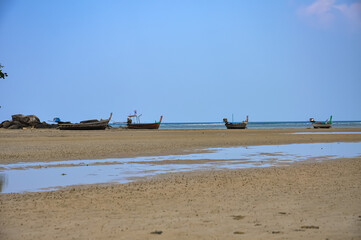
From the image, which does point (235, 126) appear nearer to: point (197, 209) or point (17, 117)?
point (17, 117)

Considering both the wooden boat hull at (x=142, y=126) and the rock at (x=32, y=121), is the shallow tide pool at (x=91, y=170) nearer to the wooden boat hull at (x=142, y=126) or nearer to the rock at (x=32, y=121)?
the wooden boat hull at (x=142, y=126)

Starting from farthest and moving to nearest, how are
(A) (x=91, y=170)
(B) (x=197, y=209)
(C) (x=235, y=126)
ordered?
(C) (x=235, y=126) < (A) (x=91, y=170) < (B) (x=197, y=209)

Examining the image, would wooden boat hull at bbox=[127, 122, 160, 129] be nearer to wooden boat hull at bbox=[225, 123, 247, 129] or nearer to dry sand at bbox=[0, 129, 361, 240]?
wooden boat hull at bbox=[225, 123, 247, 129]

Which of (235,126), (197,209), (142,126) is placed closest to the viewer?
(197,209)

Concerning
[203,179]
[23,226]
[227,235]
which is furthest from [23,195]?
[227,235]

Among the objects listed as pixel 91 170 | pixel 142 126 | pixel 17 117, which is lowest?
pixel 91 170

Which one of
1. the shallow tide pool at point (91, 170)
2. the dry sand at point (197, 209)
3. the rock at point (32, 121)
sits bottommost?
the shallow tide pool at point (91, 170)

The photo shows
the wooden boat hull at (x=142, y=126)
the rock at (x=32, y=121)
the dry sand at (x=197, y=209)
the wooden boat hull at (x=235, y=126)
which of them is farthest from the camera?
the rock at (x=32, y=121)

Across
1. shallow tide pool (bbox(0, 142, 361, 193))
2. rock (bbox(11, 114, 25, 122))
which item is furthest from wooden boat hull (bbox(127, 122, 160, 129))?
shallow tide pool (bbox(0, 142, 361, 193))

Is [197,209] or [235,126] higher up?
[235,126]

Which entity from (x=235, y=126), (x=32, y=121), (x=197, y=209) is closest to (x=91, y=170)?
(x=197, y=209)

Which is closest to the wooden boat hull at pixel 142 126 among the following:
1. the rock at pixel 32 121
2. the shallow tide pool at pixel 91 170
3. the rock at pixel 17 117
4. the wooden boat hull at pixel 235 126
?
the wooden boat hull at pixel 235 126

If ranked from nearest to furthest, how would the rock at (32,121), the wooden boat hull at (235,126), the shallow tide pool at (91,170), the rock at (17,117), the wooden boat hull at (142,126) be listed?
the shallow tide pool at (91,170), the wooden boat hull at (142,126), the wooden boat hull at (235,126), the rock at (17,117), the rock at (32,121)

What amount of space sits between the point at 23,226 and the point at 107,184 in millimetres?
4631
